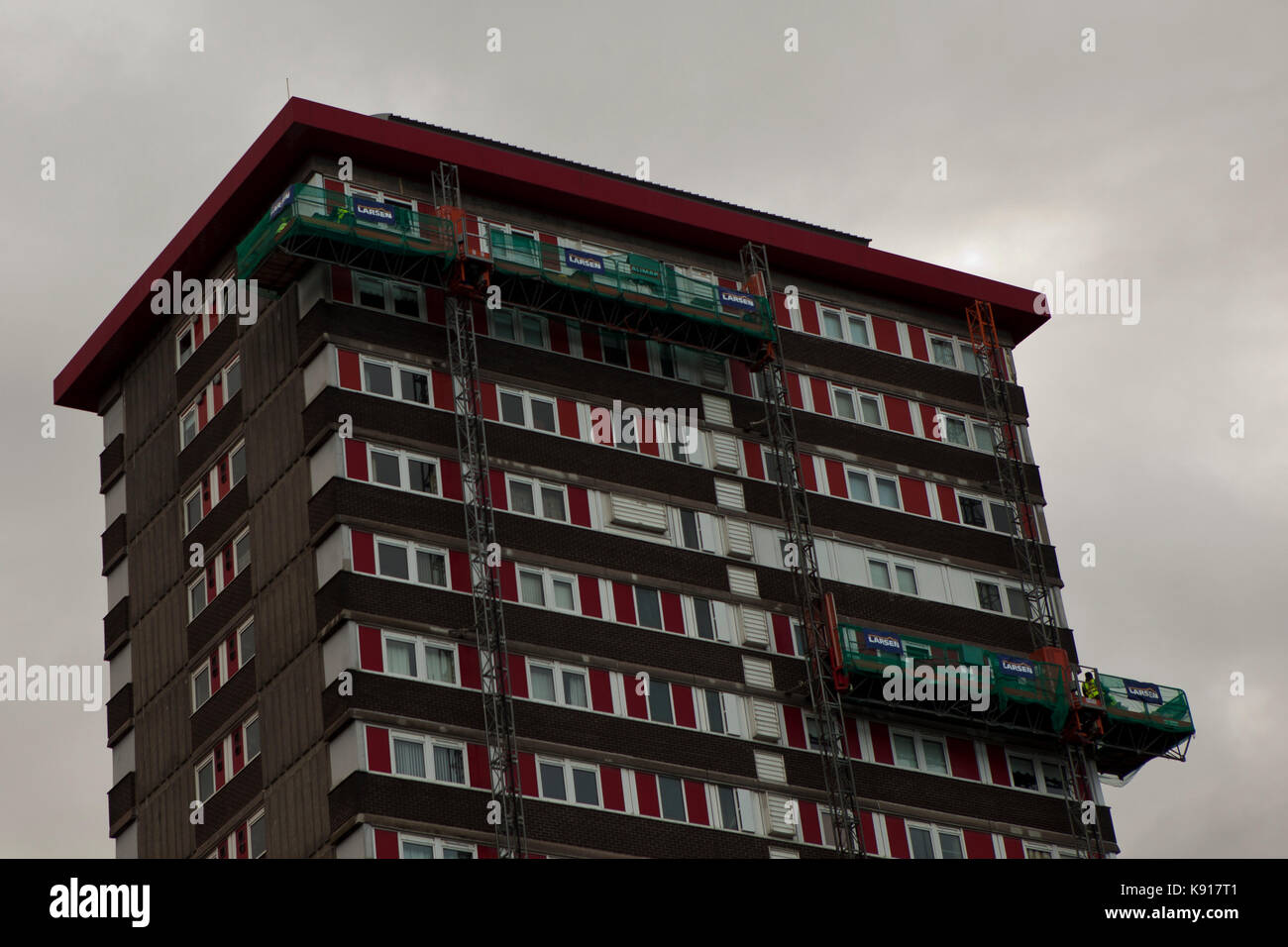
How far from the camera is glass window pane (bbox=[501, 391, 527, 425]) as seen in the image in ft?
301

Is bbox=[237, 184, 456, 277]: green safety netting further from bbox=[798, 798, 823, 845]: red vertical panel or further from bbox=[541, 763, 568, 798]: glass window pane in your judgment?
bbox=[798, 798, 823, 845]: red vertical panel

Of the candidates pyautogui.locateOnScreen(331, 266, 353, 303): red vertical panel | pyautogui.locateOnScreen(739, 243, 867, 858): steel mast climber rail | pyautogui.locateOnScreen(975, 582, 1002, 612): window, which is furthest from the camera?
pyautogui.locateOnScreen(975, 582, 1002, 612): window

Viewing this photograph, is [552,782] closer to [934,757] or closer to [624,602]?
[624,602]

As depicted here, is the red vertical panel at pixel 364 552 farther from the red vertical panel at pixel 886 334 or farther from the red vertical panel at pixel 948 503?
the red vertical panel at pixel 886 334

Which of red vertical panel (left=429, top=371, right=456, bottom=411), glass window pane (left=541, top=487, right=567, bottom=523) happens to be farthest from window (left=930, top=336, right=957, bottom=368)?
red vertical panel (left=429, top=371, right=456, bottom=411)

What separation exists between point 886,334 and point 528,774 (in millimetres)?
30483

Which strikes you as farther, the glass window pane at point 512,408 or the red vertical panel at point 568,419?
the red vertical panel at point 568,419

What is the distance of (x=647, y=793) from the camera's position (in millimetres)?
86688

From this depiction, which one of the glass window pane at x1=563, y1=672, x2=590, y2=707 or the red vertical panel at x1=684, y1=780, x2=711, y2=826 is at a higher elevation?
the glass window pane at x1=563, y1=672, x2=590, y2=707

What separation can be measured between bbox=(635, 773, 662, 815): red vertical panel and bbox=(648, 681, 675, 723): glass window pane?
2.27m

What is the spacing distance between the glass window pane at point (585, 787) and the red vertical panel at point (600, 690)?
2.59 m

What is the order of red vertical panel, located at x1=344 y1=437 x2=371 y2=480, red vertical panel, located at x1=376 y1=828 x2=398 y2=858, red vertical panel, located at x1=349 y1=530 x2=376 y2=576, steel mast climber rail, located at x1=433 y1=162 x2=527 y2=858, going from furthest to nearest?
1. red vertical panel, located at x1=344 y1=437 x2=371 y2=480
2. red vertical panel, located at x1=349 y1=530 x2=376 y2=576
3. steel mast climber rail, located at x1=433 y1=162 x2=527 y2=858
4. red vertical panel, located at x1=376 y1=828 x2=398 y2=858

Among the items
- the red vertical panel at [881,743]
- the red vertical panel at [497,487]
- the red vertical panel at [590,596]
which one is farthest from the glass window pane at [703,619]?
the red vertical panel at [497,487]

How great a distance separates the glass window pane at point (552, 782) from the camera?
84375 mm
